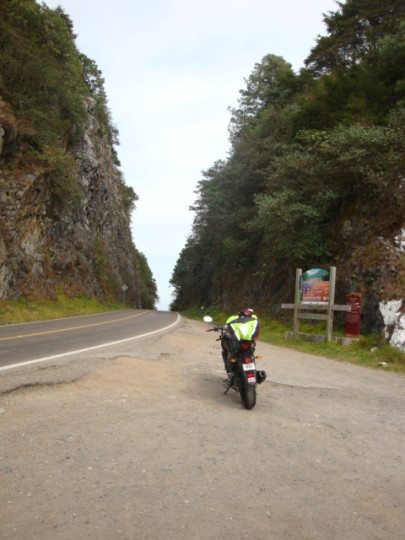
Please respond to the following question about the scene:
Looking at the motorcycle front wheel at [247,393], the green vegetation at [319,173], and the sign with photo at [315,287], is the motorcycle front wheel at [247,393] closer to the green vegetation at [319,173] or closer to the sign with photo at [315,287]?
the green vegetation at [319,173]

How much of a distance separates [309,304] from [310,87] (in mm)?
21525

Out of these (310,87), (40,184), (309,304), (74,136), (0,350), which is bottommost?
(0,350)

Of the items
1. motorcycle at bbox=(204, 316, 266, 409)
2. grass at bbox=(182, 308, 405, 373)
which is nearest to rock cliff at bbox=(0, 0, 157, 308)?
A: grass at bbox=(182, 308, 405, 373)

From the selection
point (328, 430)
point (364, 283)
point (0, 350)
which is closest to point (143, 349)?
point (0, 350)

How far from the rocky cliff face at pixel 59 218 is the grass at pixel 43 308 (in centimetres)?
70

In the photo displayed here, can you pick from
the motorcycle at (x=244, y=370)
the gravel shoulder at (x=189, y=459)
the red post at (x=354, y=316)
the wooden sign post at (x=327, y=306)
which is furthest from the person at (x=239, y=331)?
the red post at (x=354, y=316)

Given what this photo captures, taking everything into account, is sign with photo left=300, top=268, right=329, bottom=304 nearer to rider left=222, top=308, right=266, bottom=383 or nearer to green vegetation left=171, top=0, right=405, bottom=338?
green vegetation left=171, top=0, right=405, bottom=338

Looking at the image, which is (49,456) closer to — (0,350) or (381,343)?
(0,350)

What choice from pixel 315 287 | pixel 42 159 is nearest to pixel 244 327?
pixel 315 287

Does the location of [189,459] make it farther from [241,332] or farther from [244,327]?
[244,327]

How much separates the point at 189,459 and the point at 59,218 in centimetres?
3274

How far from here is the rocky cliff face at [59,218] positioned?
24.7 metres

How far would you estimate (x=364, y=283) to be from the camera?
15375 mm

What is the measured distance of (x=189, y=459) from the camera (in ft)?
14.0
